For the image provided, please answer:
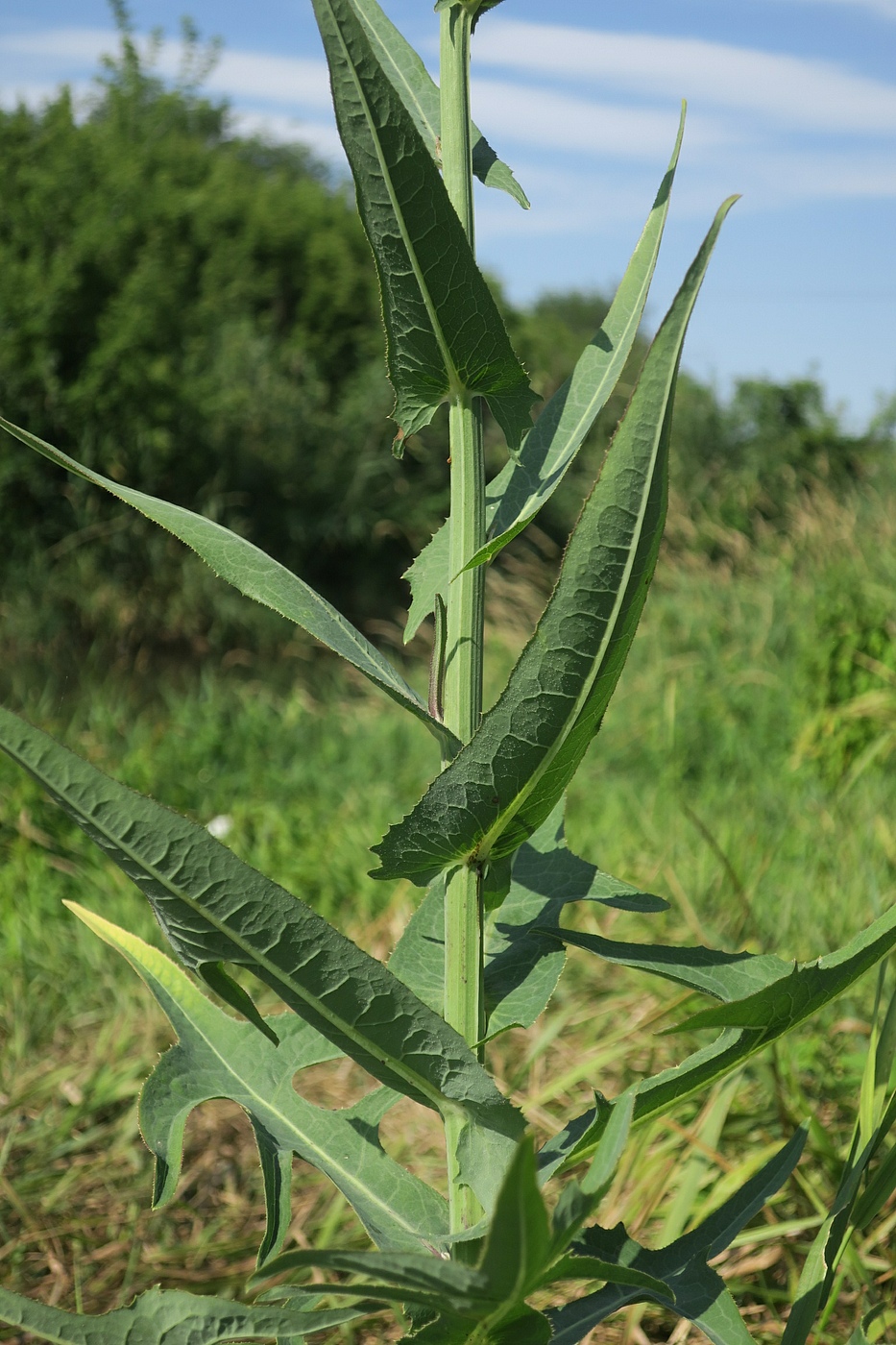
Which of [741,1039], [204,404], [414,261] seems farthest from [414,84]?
[204,404]

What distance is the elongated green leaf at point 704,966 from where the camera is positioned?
0.70m

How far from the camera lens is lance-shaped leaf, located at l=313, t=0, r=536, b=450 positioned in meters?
0.58

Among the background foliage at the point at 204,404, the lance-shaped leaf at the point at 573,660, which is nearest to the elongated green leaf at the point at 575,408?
the lance-shaped leaf at the point at 573,660

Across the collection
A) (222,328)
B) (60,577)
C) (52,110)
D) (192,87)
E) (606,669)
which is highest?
(192,87)

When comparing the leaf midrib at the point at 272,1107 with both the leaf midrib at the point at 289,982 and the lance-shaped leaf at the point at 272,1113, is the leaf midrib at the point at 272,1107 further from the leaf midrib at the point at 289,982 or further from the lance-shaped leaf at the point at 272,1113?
the leaf midrib at the point at 289,982

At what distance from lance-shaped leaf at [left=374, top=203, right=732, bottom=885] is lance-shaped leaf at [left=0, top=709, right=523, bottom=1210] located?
8 cm

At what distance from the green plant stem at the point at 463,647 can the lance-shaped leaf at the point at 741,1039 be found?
8 cm

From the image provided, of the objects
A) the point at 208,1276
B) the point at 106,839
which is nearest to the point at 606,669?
the point at 106,839

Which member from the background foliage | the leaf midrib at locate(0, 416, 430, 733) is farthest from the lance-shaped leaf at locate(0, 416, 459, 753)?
the background foliage

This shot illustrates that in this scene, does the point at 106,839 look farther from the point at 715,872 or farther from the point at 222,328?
the point at 222,328

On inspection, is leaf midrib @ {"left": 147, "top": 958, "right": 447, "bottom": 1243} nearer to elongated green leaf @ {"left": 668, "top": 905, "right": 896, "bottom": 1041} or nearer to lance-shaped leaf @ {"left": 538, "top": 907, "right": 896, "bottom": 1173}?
lance-shaped leaf @ {"left": 538, "top": 907, "right": 896, "bottom": 1173}

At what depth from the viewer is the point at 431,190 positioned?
62cm

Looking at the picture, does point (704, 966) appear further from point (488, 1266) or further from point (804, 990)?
point (488, 1266)

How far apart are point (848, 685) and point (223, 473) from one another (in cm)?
636
